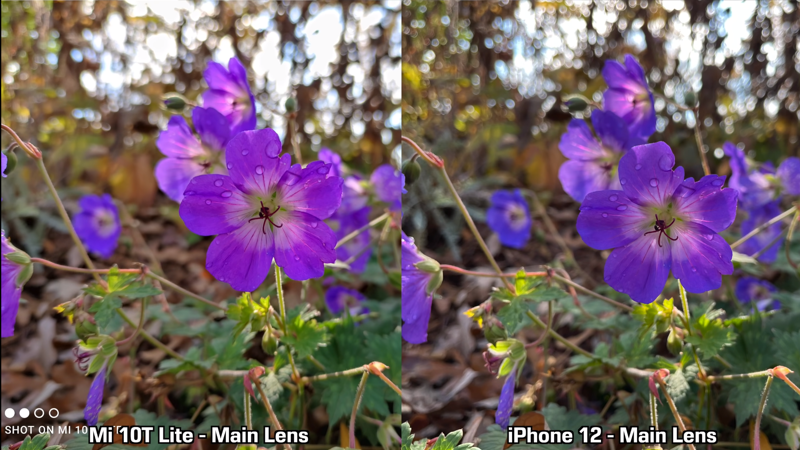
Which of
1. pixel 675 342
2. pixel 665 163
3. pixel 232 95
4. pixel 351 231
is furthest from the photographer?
pixel 351 231

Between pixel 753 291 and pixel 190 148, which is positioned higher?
pixel 190 148

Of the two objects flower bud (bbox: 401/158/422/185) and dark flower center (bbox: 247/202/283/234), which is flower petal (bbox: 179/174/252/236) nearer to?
dark flower center (bbox: 247/202/283/234)

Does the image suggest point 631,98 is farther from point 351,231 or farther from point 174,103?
point 174,103

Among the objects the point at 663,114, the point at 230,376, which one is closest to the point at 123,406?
the point at 230,376

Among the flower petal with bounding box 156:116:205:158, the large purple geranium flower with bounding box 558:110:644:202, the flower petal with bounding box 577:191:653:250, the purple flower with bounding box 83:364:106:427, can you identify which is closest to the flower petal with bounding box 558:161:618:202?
the large purple geranium flower with bounding box 558:110:644:202

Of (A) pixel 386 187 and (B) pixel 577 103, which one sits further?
(A) pixel 386 187

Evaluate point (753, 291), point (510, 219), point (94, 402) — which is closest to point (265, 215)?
point (94, 402)

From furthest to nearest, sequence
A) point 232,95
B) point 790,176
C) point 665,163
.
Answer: point 790,176, point 232,95, point 665,163
